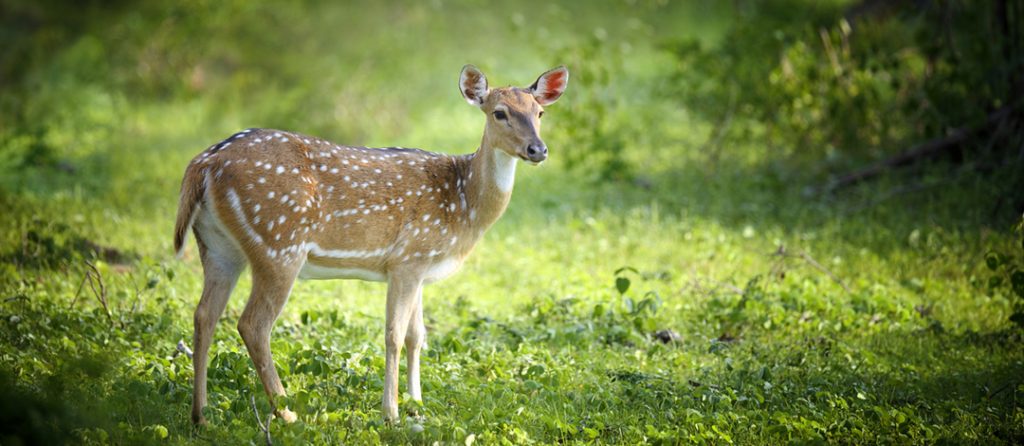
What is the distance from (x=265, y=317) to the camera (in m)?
5.38

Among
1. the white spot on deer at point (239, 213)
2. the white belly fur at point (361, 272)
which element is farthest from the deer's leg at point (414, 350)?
the white spot on deer at point (239, 213)

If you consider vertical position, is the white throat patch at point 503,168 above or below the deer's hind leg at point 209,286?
above

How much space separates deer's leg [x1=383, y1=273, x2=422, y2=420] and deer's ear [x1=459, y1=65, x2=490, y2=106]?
133cm

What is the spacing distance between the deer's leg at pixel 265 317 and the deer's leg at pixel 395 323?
57 centimetres

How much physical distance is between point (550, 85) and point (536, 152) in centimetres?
98

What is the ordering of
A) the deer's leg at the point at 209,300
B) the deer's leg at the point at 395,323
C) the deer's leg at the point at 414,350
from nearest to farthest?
the deer's leg at the point at 209,300 < the deer's leg at the point at 395,323 < the deer's leg at the point at 414,350

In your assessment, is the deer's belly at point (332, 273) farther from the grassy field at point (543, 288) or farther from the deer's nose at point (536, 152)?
the deer's nose at point (536, 152)

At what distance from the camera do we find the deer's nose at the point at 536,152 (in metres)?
5.89

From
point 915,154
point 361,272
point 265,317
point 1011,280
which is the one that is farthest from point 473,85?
point 915,154

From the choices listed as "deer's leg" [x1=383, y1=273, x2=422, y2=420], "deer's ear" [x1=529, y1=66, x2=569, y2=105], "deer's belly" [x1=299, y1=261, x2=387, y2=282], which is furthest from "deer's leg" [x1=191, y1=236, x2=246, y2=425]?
"deer's ear" [x1=529, y1=66, x2=569, y2=105]

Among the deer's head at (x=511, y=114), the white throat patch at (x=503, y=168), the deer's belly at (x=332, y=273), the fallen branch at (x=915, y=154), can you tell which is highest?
the fallen branch at (x=915, y=154)

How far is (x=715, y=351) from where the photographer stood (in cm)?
688

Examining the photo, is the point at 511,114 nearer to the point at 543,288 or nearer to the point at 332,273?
the point at 332,273

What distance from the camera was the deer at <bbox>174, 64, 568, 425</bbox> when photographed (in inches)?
212
